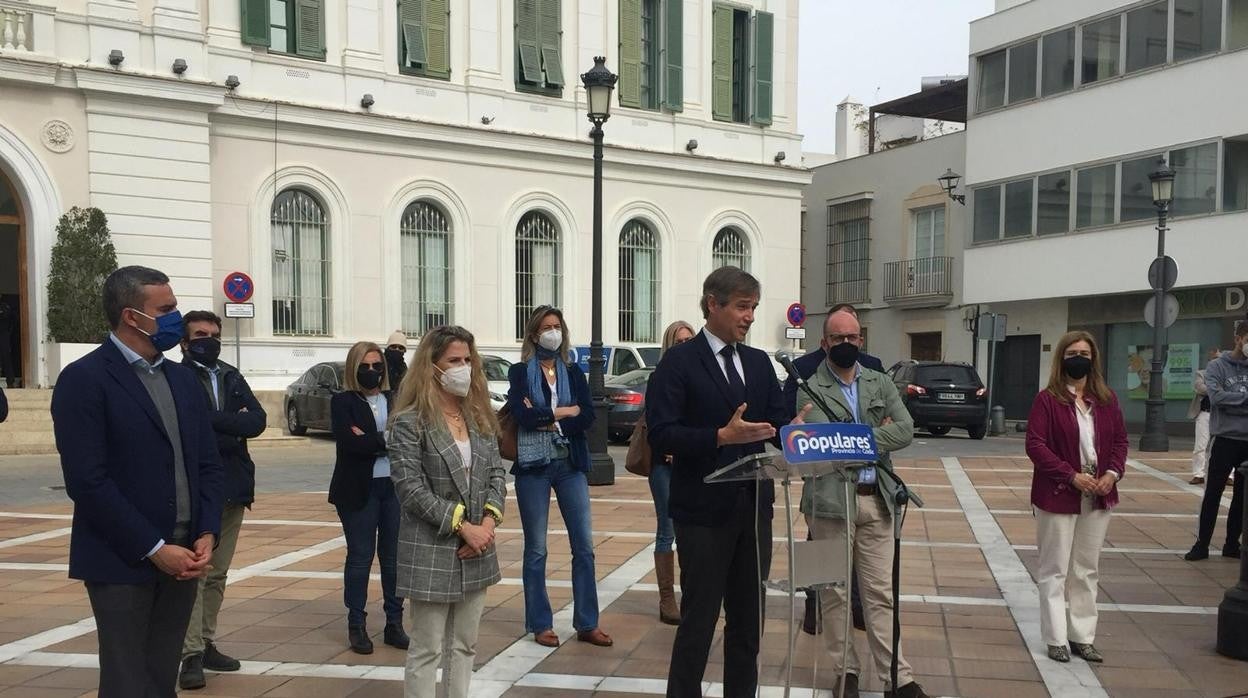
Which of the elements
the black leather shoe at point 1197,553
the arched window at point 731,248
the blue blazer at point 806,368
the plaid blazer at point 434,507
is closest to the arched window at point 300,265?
the arched window at point 731,248

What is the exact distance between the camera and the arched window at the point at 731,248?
2747 centimetres

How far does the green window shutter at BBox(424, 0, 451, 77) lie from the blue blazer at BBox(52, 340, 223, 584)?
796 inches

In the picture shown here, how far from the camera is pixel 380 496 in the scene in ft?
19.6

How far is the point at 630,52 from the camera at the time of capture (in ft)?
82.9

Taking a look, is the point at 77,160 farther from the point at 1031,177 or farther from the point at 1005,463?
the point at 1031,177

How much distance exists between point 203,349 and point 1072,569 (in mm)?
4853

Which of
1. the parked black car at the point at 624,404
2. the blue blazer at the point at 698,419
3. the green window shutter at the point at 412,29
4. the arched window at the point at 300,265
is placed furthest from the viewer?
the green window shutter at the point at 412,29

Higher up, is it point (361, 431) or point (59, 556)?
point (361, 431)

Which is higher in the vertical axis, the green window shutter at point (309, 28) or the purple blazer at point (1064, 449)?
the green window shutter at point (309, 28)

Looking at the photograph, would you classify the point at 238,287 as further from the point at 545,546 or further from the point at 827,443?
the point at 827,443

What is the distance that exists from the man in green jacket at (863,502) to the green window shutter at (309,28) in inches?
729

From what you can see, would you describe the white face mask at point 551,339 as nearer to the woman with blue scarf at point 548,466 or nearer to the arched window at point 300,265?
the woman with blue scarf at point 548,466

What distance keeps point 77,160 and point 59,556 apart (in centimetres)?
1253

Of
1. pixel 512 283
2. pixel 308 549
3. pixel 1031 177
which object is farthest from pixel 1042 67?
pixel 308 549
